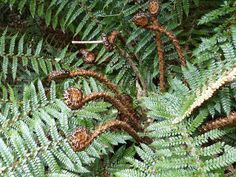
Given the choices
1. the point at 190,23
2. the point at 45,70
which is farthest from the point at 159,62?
the point at 45,70

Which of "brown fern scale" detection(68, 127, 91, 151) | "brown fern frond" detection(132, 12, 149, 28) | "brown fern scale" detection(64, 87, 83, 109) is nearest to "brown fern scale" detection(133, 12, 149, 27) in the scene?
"brown fern frond" detection(132, 12, 149, 28)

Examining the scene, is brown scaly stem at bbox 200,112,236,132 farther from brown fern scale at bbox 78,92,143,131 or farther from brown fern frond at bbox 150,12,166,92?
brown fern frond at bbox 150,12,166,92

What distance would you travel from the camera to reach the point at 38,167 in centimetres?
204

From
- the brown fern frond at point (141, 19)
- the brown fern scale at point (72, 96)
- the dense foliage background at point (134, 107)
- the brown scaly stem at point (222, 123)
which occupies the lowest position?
the brown scaly stem at point (222, 123)

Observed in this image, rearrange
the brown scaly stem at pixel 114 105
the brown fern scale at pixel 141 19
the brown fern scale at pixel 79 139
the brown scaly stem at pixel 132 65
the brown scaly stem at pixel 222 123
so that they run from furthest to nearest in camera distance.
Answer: the brown scaly stem at pixel 132 65
the brown fern scale at pixel 141 19
the brown scaly stem at pixel 114 105
the brown scaly stem at pixel 222 123
the brown fern scale at pixel 79 139

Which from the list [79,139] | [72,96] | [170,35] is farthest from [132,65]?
[79,139]

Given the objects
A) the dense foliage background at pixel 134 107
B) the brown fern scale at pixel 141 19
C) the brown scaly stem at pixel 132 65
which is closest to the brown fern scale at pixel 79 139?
the dense foliage background at pixel 134 107

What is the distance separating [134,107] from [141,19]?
0.53 metres

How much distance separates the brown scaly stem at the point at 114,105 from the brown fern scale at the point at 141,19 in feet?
1.44

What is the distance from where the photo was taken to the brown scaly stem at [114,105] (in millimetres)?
2117

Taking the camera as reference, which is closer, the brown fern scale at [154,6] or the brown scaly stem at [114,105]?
the brown scaly stem at [114,105]

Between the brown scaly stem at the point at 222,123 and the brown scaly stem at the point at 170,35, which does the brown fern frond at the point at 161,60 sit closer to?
the brown scaly stem at the point at 170,35

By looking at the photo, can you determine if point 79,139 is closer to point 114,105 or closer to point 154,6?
point 114,105

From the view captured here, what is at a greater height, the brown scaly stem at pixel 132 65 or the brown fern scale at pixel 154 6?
the brown fern scale at pixel 154 6
